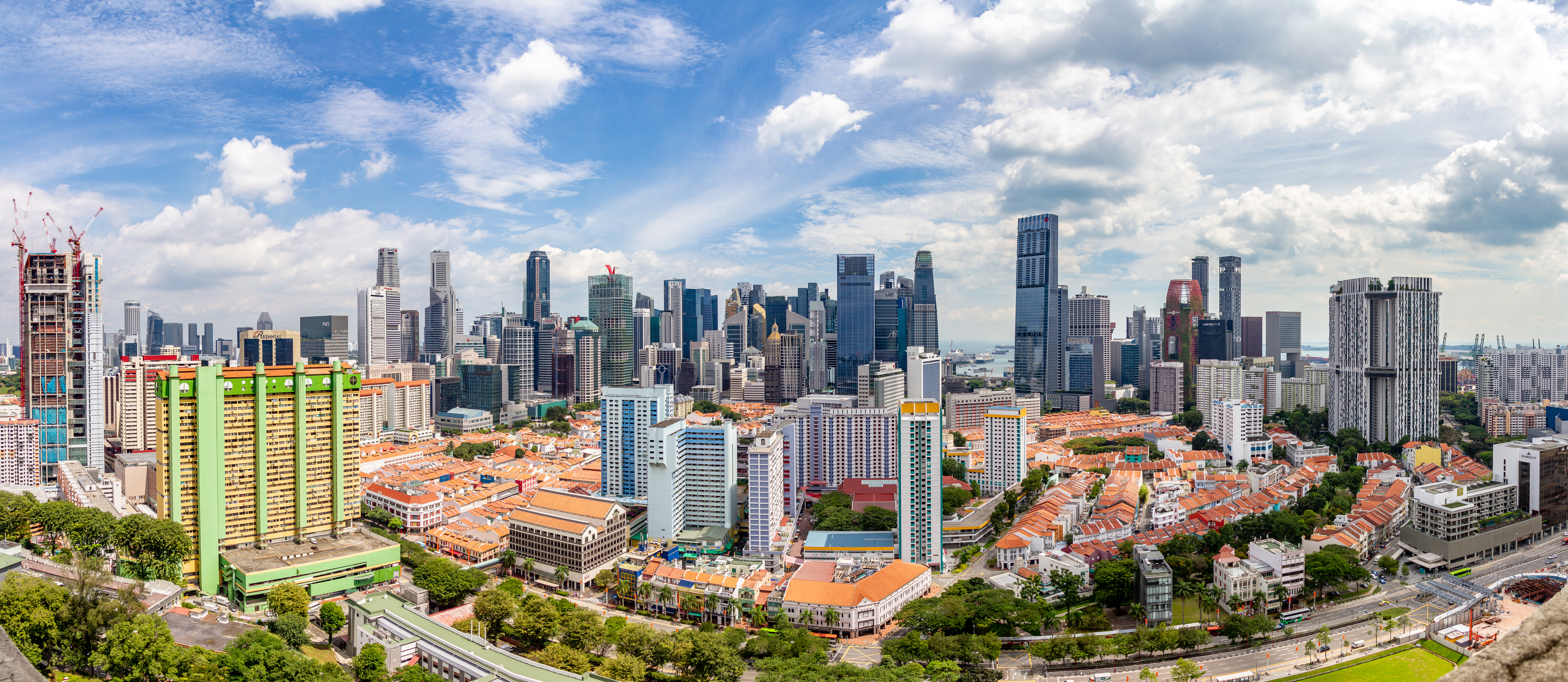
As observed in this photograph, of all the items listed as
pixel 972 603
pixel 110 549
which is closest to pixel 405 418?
pixel 110 549

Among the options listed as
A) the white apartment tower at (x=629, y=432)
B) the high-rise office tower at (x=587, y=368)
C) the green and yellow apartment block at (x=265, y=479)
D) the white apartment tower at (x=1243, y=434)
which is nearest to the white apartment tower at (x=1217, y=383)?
the white apartment tower at (x=1243, y=434)

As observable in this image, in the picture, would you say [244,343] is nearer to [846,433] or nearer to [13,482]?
[13,482]

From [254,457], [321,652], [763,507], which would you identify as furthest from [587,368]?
[321,652]

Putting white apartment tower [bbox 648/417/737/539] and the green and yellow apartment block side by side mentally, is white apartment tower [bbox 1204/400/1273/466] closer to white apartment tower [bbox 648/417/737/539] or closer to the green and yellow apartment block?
white apartment tower [bbox 648/417/737/539]

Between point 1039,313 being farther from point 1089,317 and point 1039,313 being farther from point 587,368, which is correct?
point 587,368

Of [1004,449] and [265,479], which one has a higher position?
[265,479]
